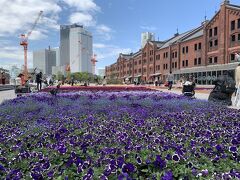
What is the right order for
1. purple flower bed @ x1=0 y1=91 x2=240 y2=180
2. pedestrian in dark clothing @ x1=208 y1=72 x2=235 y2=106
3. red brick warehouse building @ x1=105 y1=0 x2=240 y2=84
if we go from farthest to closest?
red brick warehouse building @ x1=105 y1=0 x2=240 y2=84, pedestrian in dark clothing @ x1=208 y1=72 x2=235 y2=106, purple flower bed @ x1=0 y1=91 x2=240 y2=180

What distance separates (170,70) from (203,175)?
6811 cm

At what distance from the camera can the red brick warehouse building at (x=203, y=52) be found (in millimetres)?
47344

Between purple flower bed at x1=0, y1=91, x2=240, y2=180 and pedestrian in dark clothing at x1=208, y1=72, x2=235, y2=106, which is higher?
pedestrian in dark clothing at x1=208, y1=72, x2=235, y2=106

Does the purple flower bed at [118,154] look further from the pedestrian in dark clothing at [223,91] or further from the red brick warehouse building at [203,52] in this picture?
the red brick warehouse building at [203,52]

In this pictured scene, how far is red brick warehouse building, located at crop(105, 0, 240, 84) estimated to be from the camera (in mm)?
47344

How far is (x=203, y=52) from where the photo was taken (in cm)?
5522

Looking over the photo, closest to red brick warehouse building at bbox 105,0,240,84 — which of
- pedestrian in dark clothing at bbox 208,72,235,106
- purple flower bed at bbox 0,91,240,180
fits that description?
pedestrian in dark clothing at bbox 208,72,235,106

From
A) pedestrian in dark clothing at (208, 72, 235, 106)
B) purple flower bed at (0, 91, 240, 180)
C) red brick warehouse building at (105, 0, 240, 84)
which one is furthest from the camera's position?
red brick warehouse building at (105, 0, 240, 84)

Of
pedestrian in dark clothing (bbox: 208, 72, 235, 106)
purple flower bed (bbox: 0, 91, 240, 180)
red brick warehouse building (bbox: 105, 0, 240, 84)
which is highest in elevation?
red brick warehouse building (bbox: 105, 0, 240, 84)

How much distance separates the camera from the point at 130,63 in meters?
104

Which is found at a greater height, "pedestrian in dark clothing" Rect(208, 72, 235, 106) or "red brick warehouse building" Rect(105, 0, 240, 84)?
"red brick warehouse building" Rect(105, 0, 240, 84)

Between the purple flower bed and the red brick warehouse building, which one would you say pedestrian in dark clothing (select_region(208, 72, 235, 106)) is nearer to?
the purple flower bed

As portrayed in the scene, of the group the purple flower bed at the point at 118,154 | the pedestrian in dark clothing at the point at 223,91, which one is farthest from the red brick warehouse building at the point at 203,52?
the purple flower bed at the point at 118,154

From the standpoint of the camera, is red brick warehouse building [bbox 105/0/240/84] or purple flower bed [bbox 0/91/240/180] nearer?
purple flower bed [bbox 0/91/240/180]
